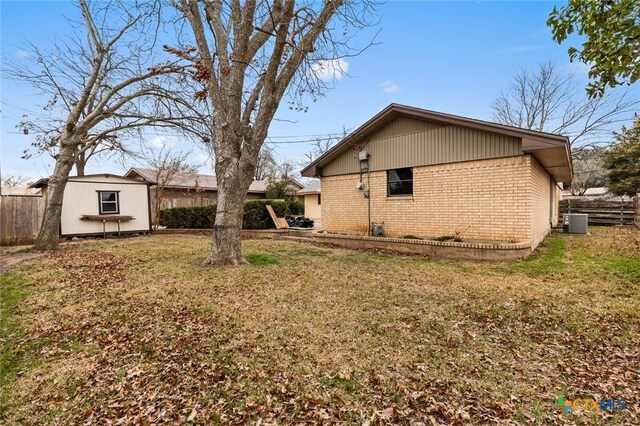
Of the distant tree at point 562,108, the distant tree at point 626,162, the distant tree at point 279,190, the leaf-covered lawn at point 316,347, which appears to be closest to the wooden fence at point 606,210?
the distant tree at point 626,162

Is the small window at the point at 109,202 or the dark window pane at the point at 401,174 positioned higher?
the dark window pane at the point at 401,174

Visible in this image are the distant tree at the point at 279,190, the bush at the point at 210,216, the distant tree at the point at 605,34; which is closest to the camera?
the distant tree at the point at 605,34

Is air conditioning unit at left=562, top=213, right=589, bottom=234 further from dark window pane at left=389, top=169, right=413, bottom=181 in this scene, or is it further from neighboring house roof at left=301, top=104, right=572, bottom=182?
dark window pane at left=389, top=169, right=413, bottom=181

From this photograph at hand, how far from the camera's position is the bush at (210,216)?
592 inches

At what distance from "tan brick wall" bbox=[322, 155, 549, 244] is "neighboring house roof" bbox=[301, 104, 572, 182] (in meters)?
0.50

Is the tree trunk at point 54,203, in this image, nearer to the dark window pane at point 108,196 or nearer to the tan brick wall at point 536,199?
the dark window pane at point 108,196

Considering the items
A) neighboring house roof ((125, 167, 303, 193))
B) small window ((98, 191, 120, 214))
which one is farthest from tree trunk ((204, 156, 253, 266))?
neighboring house roof ((125, 167, 303, 193))

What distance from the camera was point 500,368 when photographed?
2828 millimetres

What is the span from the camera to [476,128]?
8.12 metres

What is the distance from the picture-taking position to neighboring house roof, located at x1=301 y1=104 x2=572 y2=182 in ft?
23.1

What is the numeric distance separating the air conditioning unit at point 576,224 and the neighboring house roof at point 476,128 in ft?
11.3

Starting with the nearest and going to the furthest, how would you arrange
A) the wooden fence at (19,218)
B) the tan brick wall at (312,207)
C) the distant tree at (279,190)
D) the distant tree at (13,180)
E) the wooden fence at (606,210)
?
the wooden fence at (19,218) → the wooden fence at (606,210) → the tan brick wall at (312,207) → the distant tree at (13,180) → the distant tree at (279,190)

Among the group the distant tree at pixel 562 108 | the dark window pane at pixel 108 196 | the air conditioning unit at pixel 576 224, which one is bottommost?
the air conditioning unit at pixel 576 224

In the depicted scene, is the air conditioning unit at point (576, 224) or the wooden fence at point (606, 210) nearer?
the air conditioning unit at point (576, 224)
